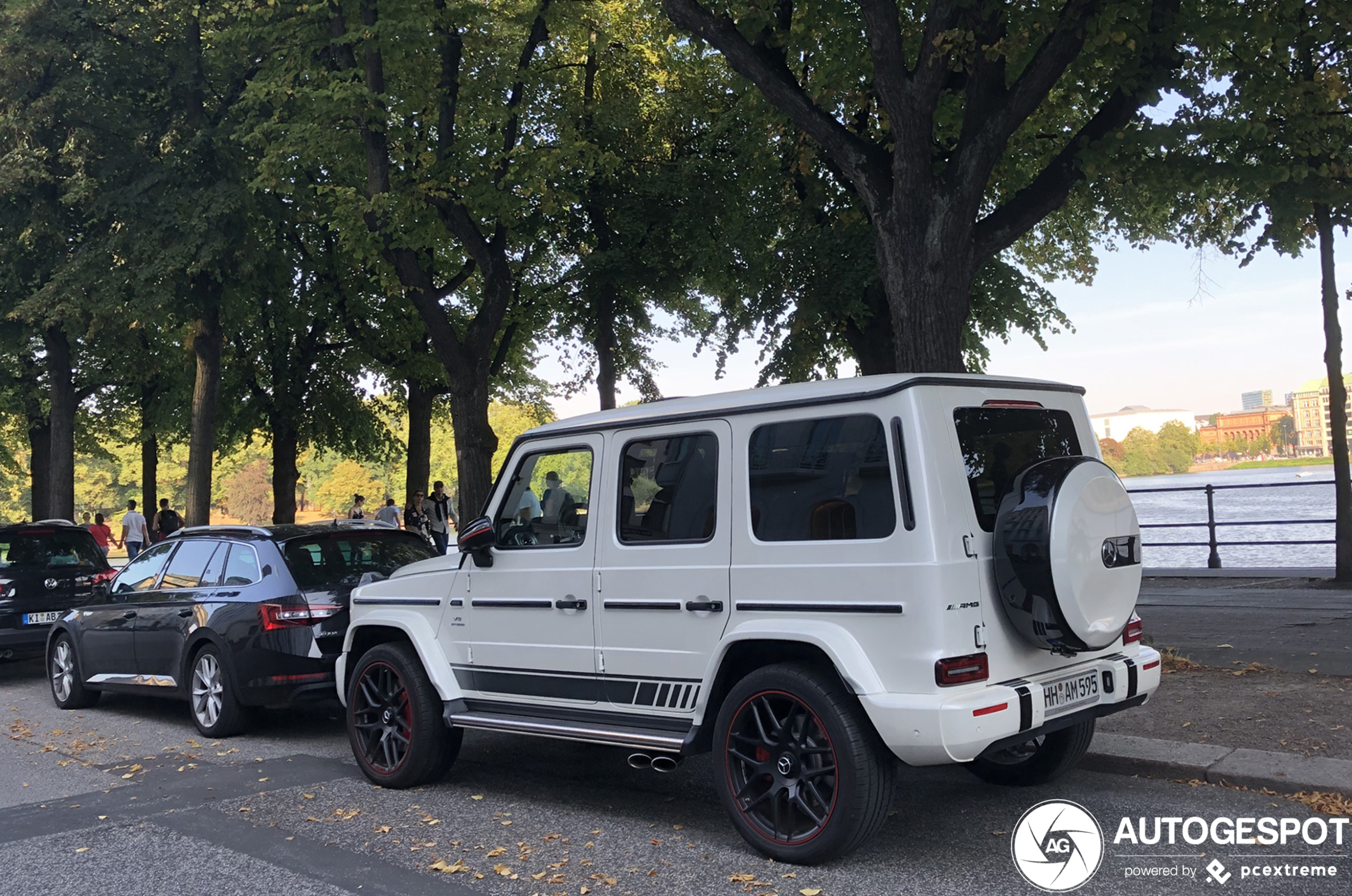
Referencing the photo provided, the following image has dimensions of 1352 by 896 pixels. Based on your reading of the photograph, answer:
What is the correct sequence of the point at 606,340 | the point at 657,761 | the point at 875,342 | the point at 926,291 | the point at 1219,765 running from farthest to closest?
the point at 606,340 < the point at 875,342 < the point at 926,291 < the point at 1219,765 < the point at 657,761

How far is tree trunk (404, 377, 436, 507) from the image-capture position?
27.6 metres

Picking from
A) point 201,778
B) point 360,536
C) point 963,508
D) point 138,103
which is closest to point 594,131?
point 138,103

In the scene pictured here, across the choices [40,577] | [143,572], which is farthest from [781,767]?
[40,577]

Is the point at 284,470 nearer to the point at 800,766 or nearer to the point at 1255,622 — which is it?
the point at 1255,622

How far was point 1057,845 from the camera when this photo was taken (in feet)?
17.7

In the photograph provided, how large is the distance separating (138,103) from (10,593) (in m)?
11.6

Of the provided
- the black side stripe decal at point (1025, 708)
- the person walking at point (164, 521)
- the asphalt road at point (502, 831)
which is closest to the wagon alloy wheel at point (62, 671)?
the asphalt road at point (502, 831)

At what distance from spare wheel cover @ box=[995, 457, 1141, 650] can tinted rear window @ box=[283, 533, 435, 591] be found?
5357 mm

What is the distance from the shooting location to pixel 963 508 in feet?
16.8

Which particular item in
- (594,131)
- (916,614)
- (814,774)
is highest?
(594,131)

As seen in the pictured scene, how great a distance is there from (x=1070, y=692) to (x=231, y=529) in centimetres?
718

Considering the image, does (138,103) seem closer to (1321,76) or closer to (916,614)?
(1321,76)

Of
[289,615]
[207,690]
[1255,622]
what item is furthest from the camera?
[1255,622]

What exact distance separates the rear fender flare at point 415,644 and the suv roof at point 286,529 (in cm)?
211
